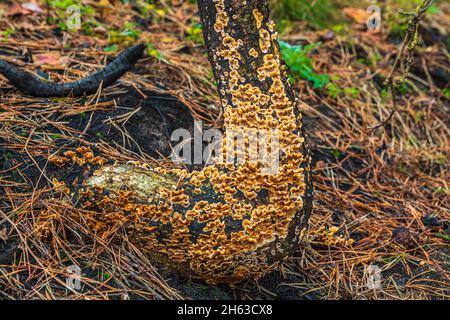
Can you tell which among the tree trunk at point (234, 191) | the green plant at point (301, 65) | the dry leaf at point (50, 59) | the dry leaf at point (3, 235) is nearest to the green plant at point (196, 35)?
the green plant at point (301, 65)

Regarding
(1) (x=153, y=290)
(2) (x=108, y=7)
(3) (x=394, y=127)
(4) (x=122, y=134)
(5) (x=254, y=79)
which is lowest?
(1) (x=153, y=290)

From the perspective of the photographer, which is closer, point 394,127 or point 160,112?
point 160,112

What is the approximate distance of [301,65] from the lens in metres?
4.48

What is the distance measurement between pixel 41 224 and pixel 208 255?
869 millimetres

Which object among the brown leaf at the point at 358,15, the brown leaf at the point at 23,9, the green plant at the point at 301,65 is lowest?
the green plant at the point at 301,65

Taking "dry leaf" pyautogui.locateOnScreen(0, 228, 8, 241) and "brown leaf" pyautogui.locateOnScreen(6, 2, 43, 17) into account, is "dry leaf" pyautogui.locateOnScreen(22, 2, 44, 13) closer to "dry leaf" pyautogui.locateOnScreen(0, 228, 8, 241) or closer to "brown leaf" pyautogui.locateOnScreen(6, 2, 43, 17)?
"brown leaf" pyautogui.locateOnScreen(6, 2, 43, 17)

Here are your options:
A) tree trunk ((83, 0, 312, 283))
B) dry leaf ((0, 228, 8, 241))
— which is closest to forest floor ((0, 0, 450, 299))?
dry leaf ((0, 228, 8, 241))

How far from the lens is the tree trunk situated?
8.75ft

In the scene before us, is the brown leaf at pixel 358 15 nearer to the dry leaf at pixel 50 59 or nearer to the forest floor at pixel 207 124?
the forest floor at pixel 207 124

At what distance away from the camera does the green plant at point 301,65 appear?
443 centimetres

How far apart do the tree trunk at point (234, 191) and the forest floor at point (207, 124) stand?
0.15m
